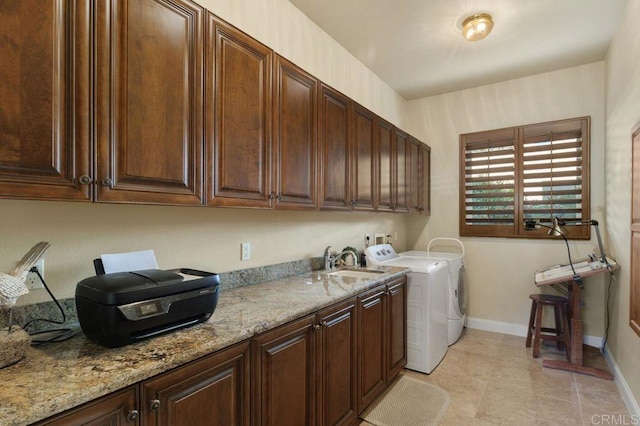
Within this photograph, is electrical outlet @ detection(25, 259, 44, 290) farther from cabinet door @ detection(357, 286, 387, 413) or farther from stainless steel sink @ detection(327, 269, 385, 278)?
stainless steel sink @ detection(327, 269, 385, 278)

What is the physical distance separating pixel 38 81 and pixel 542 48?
370cm

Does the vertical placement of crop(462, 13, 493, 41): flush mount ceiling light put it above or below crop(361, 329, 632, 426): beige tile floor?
above

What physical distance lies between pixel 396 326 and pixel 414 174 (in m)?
1.76

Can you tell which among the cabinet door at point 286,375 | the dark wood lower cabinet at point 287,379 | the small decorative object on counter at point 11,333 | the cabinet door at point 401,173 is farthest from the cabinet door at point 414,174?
the small decorative object on counter at point 11,333

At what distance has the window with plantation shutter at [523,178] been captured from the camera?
11.3ft

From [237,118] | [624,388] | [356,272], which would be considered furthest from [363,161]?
[624,388]

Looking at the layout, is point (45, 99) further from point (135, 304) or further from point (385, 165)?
point (385, 165)

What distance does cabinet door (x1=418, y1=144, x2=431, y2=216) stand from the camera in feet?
12.9

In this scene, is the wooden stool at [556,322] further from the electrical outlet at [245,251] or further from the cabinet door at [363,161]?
the electrical outlet at [245,251]

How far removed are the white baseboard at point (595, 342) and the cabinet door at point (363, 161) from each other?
2183 millimetres

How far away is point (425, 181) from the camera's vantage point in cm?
406

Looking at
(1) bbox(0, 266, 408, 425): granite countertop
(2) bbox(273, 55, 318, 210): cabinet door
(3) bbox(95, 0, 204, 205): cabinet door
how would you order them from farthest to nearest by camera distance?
(2) bbox(273, 55, 318, 210): cabinet door, (3) bbox(95, 0, 204, 205): cabinet door, (1) bbox(0, 266, 408, 425): granite countertop

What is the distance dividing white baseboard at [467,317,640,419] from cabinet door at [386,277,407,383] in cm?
148

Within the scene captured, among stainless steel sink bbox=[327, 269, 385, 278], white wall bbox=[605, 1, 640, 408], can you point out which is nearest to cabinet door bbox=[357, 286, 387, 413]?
stainless steel sink bbox=[327, 269, 385, 278]
